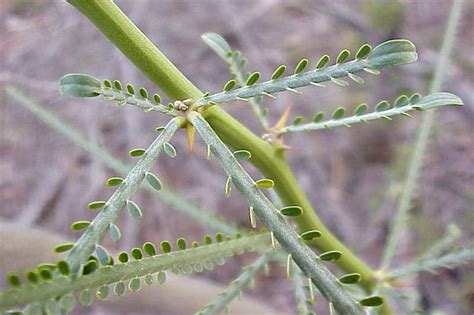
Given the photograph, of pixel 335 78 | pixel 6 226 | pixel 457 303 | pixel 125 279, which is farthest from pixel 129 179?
pixel 457 303

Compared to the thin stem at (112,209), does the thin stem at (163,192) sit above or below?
above

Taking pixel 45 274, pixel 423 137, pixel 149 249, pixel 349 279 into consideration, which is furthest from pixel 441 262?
pixel 45 274

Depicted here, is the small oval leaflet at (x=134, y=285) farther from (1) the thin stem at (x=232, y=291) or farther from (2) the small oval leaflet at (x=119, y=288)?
(1) the thin stem at (x=232, y=291)

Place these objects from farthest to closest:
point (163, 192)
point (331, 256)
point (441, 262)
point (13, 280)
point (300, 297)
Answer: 1. point (163, 192)
2. point (441, 262)
3. point (300, 297)
4. point (331, 256)
5. point (13, 280)

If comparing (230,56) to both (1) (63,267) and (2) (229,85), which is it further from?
(1) (63,267)

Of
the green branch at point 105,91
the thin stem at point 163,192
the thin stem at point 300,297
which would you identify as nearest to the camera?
the green branch at point 105,91

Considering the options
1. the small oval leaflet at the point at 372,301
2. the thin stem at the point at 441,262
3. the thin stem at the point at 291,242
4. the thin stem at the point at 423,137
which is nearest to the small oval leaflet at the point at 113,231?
the thin stem at the point at 291,242

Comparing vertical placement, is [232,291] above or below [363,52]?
below

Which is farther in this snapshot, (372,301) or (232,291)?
(232,291)
